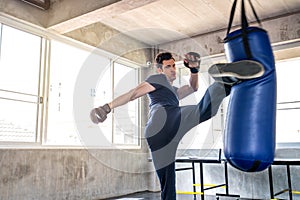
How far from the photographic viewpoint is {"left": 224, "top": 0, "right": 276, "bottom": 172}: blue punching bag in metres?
1.41

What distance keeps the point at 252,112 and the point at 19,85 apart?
10.2ft

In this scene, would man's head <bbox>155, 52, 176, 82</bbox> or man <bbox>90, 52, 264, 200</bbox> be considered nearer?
man <bbox>90, 52, 264, 200</bbox>

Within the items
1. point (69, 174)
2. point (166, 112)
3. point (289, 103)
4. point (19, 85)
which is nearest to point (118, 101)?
point (166, 112)

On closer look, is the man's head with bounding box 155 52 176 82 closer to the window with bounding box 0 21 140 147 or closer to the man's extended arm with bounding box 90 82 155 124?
the man's extended arm with bounding box 90 82 155 124

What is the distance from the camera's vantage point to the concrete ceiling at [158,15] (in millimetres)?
3664

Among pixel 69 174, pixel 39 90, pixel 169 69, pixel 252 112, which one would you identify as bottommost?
pixel 69 174

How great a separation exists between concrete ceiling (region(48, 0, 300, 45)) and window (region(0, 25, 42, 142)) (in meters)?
0.47

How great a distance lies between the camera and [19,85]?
12.0ft

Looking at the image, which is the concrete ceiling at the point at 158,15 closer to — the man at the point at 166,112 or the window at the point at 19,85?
the window at the point at 19,85

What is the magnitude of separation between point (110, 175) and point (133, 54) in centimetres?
228

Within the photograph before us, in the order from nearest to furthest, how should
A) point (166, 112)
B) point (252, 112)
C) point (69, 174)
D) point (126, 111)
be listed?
point (252, 112) → point (166, 112) → point (126, 111) → point (69, 174)

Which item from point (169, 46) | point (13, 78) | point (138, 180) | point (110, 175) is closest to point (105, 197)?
point (110, 175)

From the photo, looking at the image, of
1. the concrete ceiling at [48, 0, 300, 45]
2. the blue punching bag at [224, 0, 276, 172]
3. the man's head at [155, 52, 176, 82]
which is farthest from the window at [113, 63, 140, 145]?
the concrete ceiling at [48, 0, 300, 45]

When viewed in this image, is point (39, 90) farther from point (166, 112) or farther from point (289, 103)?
point (289, 103)
